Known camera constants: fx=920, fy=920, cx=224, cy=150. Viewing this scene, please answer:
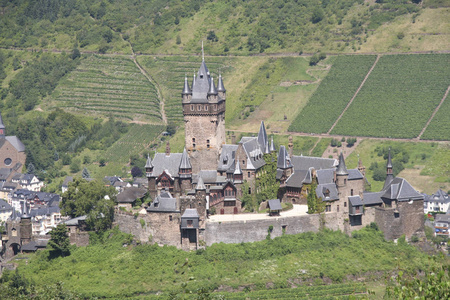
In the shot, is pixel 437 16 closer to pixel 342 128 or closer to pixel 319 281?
pixel 342 128

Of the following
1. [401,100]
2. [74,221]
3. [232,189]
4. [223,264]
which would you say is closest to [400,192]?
[232,189]

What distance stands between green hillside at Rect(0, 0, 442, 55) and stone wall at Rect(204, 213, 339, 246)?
69959 mm

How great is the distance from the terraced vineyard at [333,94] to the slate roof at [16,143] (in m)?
42.6

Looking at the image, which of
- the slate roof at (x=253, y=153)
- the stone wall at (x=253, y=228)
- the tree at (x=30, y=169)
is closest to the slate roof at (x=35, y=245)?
the stone wall at (x=253, y=228)

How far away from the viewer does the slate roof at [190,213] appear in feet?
298

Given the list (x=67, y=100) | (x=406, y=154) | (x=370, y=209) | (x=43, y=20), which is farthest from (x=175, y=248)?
(x=43, y=20)

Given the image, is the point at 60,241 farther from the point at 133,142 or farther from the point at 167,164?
the point at 133,142

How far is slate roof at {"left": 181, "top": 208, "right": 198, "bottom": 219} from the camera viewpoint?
9094 centimetres

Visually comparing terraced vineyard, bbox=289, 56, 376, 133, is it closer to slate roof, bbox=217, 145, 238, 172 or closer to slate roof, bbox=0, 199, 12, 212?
slate roof, bbox=217, 145, 238, 172

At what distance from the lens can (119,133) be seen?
493 ft

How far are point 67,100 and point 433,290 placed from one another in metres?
130

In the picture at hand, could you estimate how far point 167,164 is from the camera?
101m

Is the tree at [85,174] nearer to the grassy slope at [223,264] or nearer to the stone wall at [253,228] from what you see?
the grassy slope at [223,264]

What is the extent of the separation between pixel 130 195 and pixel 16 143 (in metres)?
51.1
